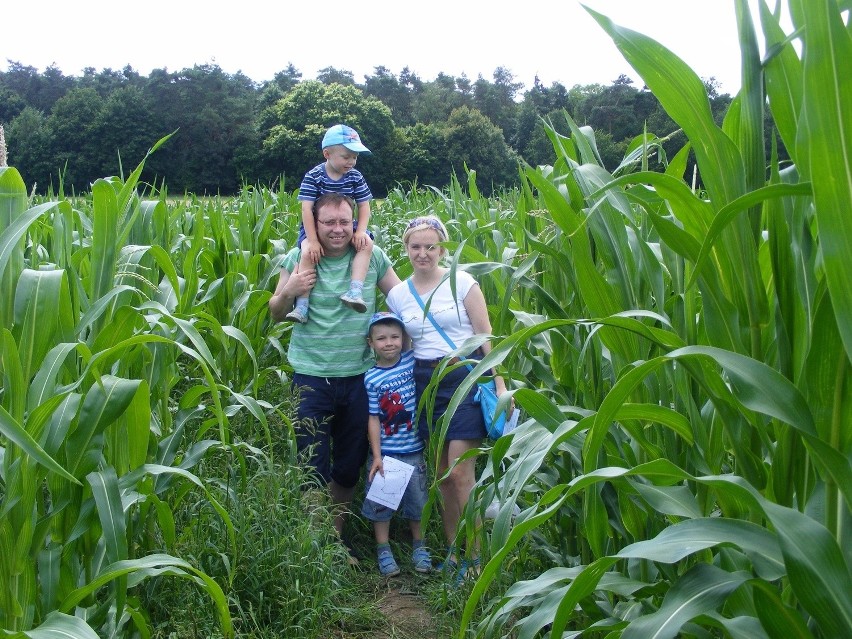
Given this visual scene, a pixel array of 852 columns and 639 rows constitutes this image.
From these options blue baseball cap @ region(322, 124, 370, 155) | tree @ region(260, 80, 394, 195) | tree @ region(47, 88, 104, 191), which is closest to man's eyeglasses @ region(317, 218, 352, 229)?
blue baseball cap @ region(322, 124, 370, 155)

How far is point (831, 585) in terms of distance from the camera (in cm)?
109

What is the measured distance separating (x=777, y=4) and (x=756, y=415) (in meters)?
0.64

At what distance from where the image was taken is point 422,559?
11.9 feet

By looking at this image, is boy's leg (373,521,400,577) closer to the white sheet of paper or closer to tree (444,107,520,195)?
the white sheet of paper

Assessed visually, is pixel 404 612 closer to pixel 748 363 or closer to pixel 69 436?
pixel 69 436

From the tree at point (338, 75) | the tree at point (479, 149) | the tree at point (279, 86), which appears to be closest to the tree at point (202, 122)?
the tree at point (279, 86)

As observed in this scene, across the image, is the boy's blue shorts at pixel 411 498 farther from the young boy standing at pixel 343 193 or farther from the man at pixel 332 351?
the young boy standing at pixel 343 193

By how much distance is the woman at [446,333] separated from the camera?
11.5 ft

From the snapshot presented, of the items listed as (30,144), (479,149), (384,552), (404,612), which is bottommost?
(404,612)

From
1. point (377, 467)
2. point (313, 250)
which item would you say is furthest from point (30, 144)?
point (377, 467)

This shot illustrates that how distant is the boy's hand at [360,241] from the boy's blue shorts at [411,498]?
100 centimetres

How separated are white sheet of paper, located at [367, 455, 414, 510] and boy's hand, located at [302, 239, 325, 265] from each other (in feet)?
3.27

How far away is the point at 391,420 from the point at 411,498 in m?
0.39

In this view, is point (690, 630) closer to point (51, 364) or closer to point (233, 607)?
point (51, 364)
